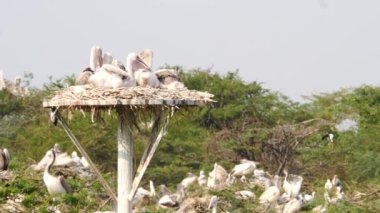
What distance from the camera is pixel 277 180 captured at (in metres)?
17.4

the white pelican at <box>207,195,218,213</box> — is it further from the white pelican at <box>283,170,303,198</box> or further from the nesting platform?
the nesting platform

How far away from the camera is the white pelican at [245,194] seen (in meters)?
14.8

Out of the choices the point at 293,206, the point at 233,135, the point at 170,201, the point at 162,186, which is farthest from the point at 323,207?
the point at 233,135

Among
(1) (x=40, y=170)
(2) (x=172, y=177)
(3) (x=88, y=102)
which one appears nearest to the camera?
(3) (x=88, y=102)

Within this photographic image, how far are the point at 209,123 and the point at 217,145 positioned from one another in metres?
4.53

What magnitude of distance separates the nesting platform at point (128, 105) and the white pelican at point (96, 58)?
373 millimetres

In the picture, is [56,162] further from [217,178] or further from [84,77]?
[84,77]

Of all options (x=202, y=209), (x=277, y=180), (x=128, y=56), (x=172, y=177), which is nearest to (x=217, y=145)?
(x=172, y=177)

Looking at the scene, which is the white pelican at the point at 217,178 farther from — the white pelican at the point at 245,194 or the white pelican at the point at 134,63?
the white pelican at the point at 134,63

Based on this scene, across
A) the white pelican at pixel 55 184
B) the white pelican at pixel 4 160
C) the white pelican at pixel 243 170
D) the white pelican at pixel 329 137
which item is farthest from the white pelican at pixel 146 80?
the white pelican at pixel 329 137

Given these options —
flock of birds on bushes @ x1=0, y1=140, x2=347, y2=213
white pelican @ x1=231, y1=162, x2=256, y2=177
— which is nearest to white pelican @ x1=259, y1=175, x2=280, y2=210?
flock of birds on bushes @ x1=0, y1=140, x2=347, y2=213

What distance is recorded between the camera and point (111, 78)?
837 centimetres

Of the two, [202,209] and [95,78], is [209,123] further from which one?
[95,78]

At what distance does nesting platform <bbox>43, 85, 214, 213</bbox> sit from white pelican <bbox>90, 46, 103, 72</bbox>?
373 millimetres
